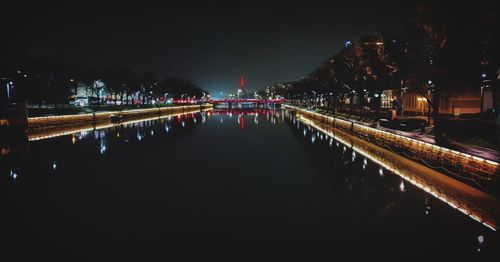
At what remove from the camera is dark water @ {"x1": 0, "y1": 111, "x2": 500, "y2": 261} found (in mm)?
8664

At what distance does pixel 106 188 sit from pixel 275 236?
25.3ft

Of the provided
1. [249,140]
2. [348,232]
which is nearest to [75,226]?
[348,232]

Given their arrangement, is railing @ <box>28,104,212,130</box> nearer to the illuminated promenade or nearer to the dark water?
the dark water

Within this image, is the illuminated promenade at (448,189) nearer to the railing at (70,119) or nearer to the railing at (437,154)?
the railing at (437,154)

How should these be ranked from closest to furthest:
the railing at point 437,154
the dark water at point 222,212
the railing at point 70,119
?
the dark water at point 222,212 < the railing at point 437,154 < the railing at point 70,119

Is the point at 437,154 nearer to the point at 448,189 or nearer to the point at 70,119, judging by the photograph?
the point at 448,189

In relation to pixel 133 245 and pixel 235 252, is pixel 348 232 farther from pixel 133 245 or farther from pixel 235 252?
pixel 133 245

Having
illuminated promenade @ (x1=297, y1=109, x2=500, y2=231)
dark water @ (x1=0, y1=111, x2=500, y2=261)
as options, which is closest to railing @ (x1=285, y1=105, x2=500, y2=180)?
illuminated promenade @ (x1=297, y1=109, x2=500, y2=231)

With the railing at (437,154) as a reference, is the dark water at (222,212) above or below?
below

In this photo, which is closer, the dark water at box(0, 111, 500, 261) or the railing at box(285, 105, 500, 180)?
the dark water at box(0, 111, 500, 261)

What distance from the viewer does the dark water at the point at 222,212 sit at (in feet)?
28.4

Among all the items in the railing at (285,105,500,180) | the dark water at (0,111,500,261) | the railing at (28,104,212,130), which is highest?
the railing at (28,104,212,130)

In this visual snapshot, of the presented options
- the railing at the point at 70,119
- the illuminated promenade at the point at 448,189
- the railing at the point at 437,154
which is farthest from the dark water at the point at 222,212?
the railing at the point at 70,119

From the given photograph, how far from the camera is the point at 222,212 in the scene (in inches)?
452
